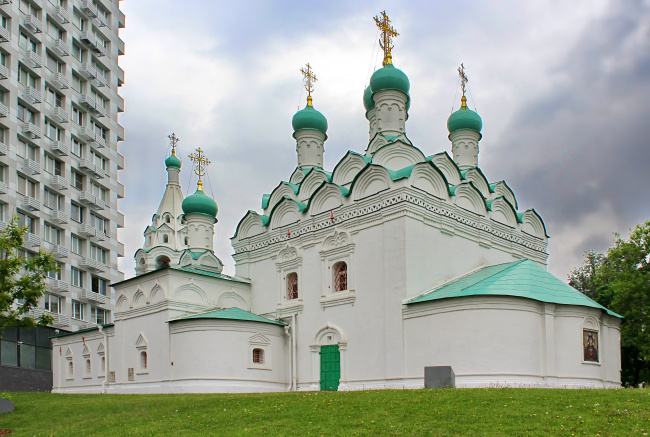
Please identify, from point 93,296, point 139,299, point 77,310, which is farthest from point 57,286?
point 139,299

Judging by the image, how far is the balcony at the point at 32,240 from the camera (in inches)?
1134

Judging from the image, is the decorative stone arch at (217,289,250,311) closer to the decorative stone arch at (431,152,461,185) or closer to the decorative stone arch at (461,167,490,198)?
the decorative stone arch at (431,152,461,185)

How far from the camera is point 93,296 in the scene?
108ft

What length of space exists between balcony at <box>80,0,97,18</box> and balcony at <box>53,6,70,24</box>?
173cm

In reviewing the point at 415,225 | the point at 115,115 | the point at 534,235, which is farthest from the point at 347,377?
the point at 115,115

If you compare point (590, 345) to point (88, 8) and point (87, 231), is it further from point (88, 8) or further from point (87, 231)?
point (88, 8)

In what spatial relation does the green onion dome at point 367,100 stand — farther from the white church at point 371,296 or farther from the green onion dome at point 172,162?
the green onion dome at point 172,162

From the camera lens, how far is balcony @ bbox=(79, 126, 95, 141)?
33.6 m

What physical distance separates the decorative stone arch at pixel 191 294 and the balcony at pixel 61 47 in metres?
16.5

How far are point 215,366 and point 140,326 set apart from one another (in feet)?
12.7

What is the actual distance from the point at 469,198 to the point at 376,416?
11357 mm

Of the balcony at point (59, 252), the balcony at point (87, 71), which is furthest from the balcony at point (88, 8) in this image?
the balcony at point (59, 252)

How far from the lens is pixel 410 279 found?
18.2 meters

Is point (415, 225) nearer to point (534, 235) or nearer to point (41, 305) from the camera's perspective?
point (534, 235)
